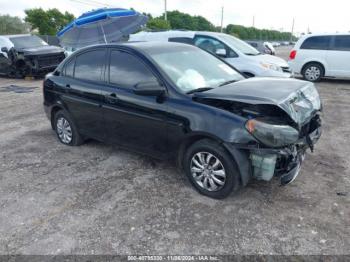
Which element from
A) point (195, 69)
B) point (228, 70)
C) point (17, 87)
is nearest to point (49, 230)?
point (195, 69)

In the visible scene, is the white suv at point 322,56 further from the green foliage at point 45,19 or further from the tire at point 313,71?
the green foliage at point 45,19

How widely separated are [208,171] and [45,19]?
36.9 m

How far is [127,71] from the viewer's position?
13.1 ft

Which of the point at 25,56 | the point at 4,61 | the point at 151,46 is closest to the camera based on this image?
the point at 151,46

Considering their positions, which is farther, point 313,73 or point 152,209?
point 313,73

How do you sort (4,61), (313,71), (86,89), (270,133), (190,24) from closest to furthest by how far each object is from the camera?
(270,133) < (86,89) < (313,71) < (4,61) < (190,24)

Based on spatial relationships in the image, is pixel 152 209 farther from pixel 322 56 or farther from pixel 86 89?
pixel 322 56

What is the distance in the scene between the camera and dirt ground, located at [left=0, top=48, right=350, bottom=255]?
277 centimetres

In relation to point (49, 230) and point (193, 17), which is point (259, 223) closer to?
point (49, 230)

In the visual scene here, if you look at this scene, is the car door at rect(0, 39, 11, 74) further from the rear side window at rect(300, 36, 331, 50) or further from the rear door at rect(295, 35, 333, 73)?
the rear side window at rect(300, 36, 331, 50)

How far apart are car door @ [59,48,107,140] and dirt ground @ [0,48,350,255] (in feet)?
1.61

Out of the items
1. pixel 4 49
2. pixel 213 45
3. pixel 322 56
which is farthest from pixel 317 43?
pixel 4 49

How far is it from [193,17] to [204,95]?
63333mm

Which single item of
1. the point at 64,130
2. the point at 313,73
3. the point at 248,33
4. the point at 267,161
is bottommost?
the point at 64,130
